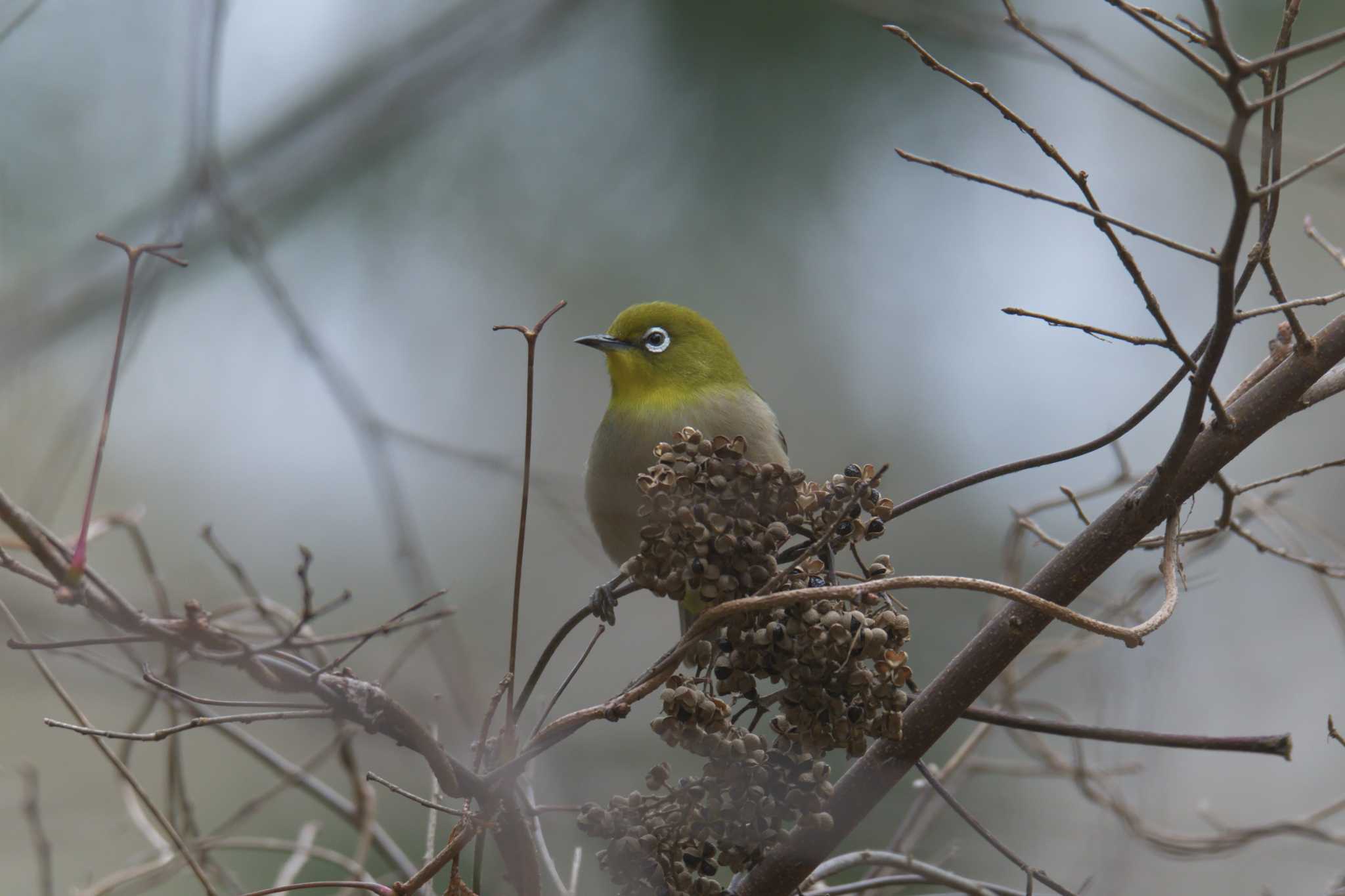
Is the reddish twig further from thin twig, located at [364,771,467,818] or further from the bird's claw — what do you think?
the bird's claw

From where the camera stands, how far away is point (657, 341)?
160 inches

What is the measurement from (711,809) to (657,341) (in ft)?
8.29

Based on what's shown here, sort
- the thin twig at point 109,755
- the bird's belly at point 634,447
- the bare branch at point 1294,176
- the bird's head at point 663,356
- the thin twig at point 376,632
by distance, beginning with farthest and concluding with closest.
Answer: the bird's head at point 663,356
the bird's belly at point 634,447
the thin twig at point 109,755
the thin twig at point 376,632
the bare branch at point 1294,176

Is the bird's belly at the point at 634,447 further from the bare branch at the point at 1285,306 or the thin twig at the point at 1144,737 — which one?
the bare branch at the point at 1285,306

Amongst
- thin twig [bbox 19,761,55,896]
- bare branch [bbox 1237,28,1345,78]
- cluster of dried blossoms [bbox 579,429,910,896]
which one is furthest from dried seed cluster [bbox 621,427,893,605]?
thin twig [bbox 19,761,55,896]

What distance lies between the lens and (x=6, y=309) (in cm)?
464

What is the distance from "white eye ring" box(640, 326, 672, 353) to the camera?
13.3ft

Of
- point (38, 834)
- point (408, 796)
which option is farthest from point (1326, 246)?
point (38, 834)

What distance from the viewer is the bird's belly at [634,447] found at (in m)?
3.49

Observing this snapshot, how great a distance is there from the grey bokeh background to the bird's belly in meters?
0.70

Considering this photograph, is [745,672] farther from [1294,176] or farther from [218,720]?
[1294,176]

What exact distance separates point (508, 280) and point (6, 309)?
17.2 feet

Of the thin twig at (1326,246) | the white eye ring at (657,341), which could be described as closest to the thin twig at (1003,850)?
the thin twig at (1326,246)

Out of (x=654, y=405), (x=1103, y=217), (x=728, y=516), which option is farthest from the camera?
(x=654, y=405)
